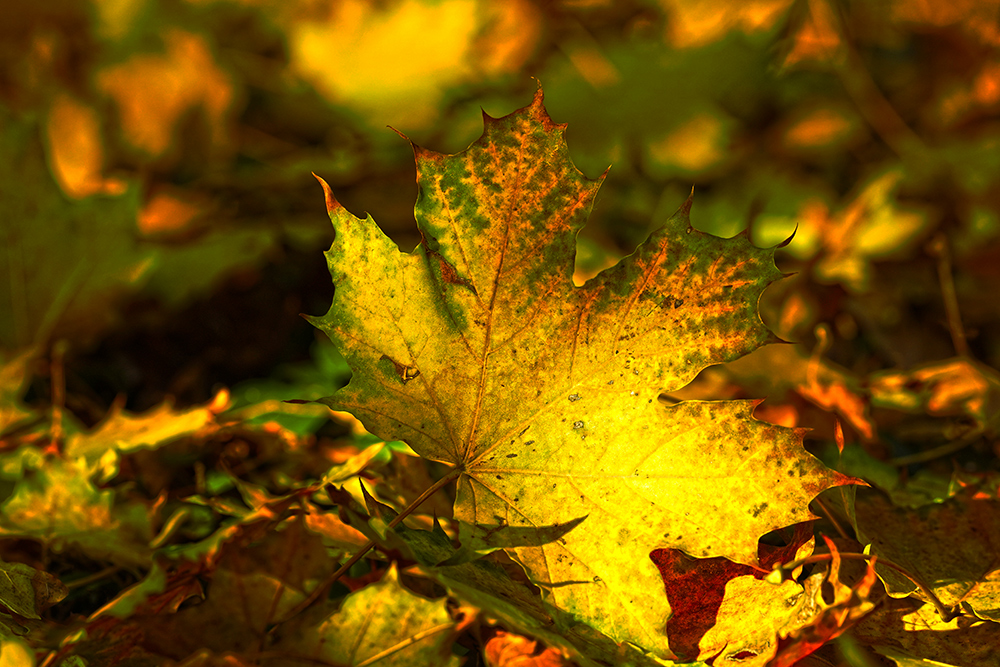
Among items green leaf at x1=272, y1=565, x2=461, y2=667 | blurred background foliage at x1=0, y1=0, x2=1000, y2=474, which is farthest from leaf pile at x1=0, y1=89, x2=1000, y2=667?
blurred background foliage at x1=0, y1=0, x2=1000, y2=474

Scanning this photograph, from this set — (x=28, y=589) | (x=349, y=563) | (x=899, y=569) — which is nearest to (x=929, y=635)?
(x=899, y=569)

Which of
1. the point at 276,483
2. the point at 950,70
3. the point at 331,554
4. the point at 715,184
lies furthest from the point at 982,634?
the point at 950,70

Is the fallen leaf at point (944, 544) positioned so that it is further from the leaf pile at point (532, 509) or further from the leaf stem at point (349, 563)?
the leaf stem at point (349, 563)

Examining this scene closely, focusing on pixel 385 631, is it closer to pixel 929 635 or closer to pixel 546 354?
pixel 546 354

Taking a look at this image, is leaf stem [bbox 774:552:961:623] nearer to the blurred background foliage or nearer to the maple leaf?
the maple leaf

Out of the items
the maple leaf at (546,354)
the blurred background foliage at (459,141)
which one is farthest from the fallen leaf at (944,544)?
the blurred background foliage at (459,141)

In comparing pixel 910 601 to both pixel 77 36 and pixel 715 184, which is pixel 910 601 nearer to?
pixel 715 184
